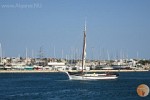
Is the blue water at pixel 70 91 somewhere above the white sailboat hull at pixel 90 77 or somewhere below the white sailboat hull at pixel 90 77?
below

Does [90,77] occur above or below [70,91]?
above

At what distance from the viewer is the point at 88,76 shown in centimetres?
10000

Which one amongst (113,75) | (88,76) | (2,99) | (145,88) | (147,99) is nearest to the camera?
(145,88)

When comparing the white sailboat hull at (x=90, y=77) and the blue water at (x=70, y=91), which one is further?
the white sailboat hull at (x=90, y=77)

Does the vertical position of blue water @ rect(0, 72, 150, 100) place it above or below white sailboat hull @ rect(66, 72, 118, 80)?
below

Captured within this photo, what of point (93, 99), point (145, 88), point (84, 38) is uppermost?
point (84, 38)

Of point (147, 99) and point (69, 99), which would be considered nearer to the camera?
point (147, 99)

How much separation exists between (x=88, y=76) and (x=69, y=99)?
53.1 metres

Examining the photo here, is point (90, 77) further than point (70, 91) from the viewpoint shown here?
Yes

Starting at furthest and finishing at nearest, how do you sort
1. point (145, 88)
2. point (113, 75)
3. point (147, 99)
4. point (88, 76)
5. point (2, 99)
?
1. point (113, 75)
2. point (88, 76)
3. point (2, 99)
4. point (147, 99)
5. point (145, 88)

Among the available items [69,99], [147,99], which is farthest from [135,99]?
[69,99]

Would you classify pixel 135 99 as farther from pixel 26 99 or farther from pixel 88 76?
pixel 88 76

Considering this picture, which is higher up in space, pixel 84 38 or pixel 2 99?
pixel 84 38

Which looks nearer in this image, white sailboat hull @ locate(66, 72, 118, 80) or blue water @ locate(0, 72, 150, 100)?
blue water @ locate(0, 72, 150, 100)
